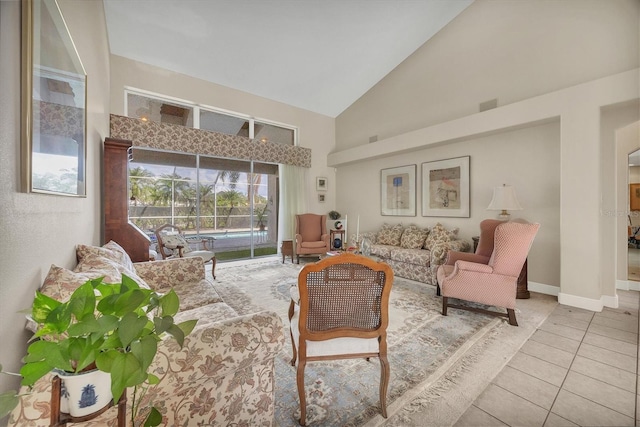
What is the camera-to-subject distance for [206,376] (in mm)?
1051

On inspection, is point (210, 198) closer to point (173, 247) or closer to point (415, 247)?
point (173, 247)

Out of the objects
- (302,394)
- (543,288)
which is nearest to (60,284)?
(302,394)

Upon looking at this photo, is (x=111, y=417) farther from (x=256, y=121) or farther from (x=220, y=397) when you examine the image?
(x=256, y=121)

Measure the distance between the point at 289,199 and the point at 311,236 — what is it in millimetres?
969

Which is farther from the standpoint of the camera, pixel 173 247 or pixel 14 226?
pixel 173 247

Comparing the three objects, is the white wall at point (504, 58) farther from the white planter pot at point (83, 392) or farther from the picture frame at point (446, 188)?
the white planter pot at point (83, 392)

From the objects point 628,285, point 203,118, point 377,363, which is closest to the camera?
point 377,363

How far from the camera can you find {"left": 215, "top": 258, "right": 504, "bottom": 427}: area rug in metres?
1.52

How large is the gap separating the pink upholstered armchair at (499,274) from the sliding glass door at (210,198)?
4023 mm

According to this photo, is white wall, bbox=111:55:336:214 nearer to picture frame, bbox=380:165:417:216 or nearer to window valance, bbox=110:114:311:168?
window valance, bbox=110:114:311:168

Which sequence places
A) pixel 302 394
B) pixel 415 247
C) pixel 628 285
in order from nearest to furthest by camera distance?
pixel 302 394 < pixel 628 285 < pixel 415 247

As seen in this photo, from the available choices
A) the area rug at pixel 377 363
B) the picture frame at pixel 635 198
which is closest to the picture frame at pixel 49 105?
the area rug at pixel 377 363

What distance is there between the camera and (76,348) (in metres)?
0.52

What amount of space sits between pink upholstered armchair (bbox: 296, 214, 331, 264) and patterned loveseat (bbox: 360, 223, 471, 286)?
0.94 m
